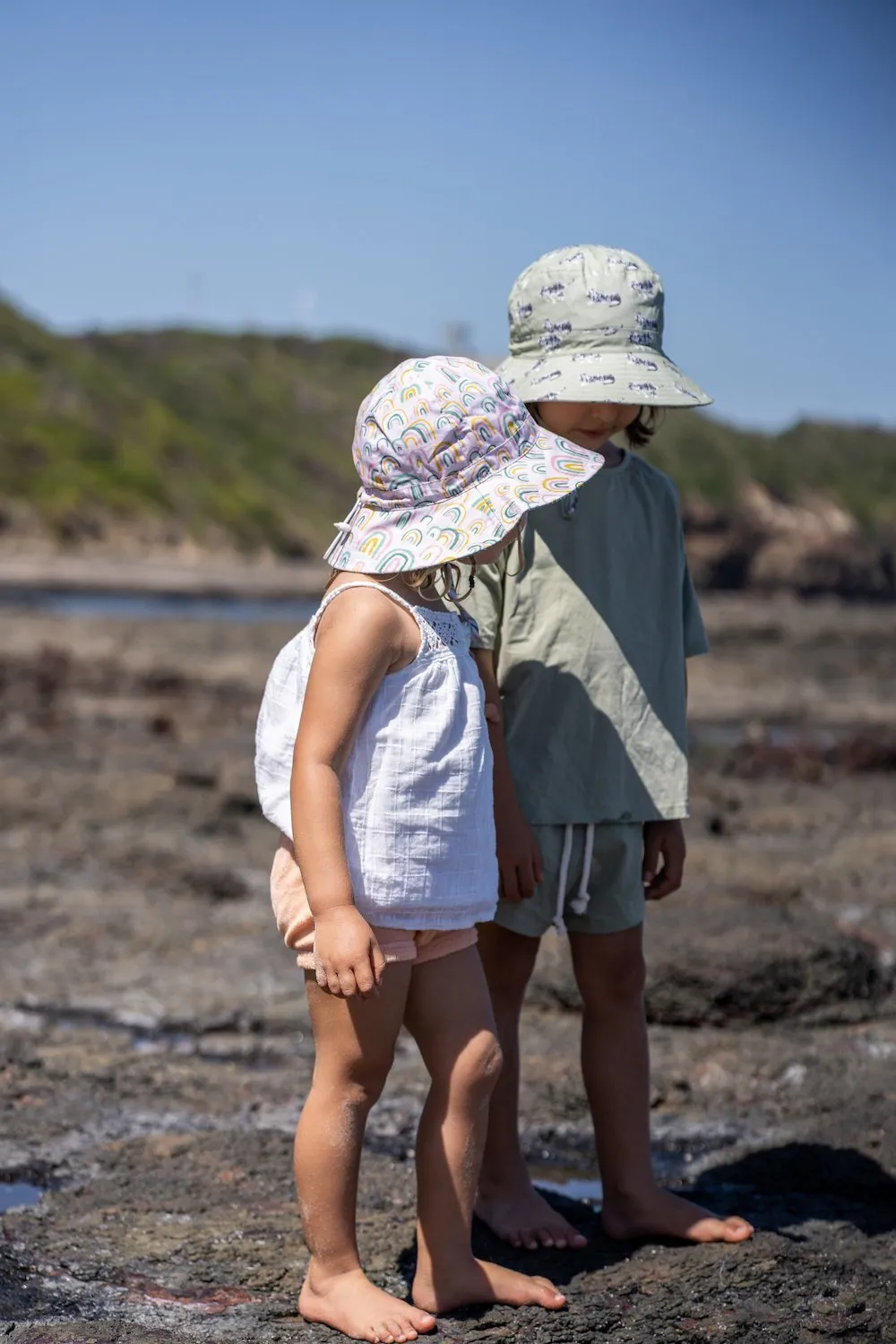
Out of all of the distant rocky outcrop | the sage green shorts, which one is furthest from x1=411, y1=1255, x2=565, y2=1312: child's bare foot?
the distant rocky outcrop

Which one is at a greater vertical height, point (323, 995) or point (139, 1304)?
point (323, 995)

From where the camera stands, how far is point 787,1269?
284 centimetres

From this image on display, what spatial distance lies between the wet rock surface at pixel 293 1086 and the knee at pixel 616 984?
0.44 m

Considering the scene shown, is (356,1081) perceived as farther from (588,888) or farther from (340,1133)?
(588,888)

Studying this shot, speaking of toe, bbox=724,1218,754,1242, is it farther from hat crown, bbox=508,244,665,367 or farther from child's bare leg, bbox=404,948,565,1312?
hat crown, bbox=508,244,665,367

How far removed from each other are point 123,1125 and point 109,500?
55.7m

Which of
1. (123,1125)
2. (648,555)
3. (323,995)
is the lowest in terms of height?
(123,1125)

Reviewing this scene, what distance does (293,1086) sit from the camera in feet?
13.3

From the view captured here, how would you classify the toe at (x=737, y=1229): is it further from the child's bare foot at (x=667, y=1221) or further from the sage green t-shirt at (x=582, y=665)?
the sage green t-shirt at (x=582, y=665)

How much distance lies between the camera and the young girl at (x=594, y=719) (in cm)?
302

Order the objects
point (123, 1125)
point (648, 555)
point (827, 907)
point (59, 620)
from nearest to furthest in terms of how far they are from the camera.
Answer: point (648, 555) < point (123, 1125) < point (827, 907) < point (59, 620)

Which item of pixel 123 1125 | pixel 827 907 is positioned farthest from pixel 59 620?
pixel 123 1125

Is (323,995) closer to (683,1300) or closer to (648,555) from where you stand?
(683,1300)

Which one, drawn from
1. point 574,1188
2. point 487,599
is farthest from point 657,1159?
point 487,599
